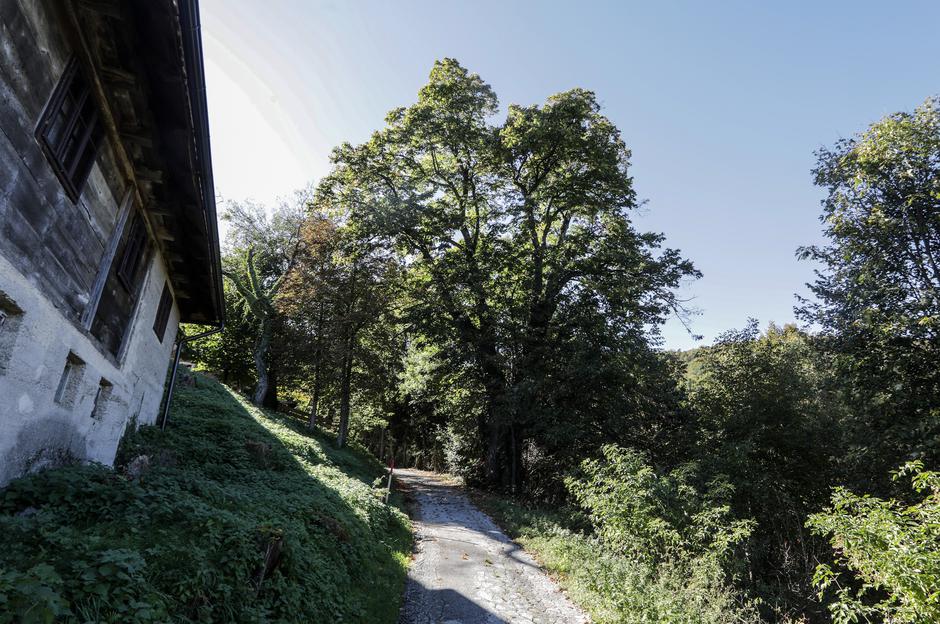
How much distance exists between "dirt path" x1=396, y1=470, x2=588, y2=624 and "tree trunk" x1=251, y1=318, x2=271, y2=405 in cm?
1504

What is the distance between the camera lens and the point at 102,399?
23.5ft

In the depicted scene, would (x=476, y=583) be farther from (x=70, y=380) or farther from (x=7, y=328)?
(x=7, y=328)

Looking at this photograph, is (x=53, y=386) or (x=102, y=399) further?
(x=102, y=399)

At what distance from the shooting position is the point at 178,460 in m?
9.50

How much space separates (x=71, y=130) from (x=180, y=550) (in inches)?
176

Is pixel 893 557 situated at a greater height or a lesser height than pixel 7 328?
lesser

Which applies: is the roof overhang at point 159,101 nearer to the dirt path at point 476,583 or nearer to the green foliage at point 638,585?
the dirt path at point 476,583

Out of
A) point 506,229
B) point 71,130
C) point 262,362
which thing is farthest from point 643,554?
point 262,362

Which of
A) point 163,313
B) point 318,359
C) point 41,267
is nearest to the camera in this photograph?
point 41,267

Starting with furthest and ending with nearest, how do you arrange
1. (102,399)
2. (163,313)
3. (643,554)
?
1. (163,313)
2. (643,554)
3. (102,399)

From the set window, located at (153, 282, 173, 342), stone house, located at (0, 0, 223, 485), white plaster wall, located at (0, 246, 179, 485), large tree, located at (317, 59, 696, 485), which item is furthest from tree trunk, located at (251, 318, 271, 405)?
stone house, located at (0, 0, 223, 485)

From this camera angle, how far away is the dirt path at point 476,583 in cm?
751

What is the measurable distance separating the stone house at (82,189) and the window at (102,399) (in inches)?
1.0

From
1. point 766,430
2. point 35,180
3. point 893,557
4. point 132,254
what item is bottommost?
point 893,557
